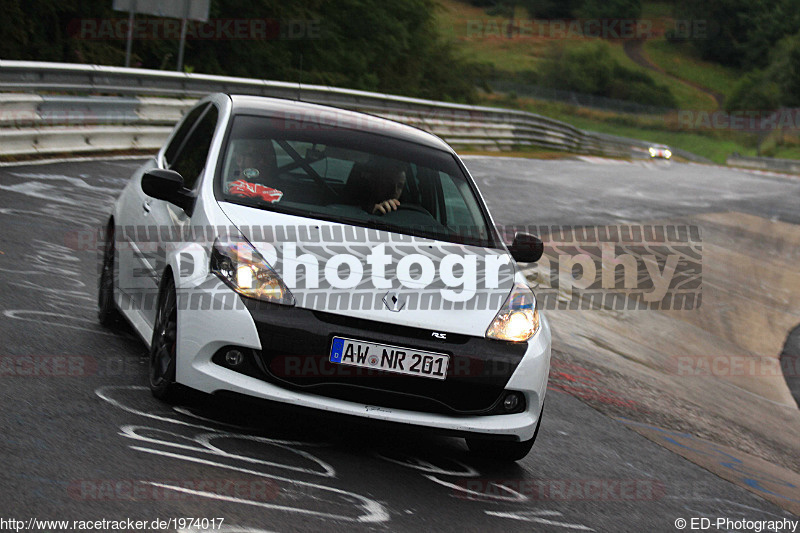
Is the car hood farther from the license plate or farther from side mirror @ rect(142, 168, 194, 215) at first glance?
side mirror @ rect(142, 168, 194, 215)

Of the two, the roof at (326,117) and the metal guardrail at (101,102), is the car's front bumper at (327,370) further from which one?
the metal guardrail at (101,102)

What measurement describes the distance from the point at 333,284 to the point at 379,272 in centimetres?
27

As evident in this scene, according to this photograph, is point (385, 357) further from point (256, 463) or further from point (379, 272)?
point (256, 463)

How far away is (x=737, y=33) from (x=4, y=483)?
150480mm

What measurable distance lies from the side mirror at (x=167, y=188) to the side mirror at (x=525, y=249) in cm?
182

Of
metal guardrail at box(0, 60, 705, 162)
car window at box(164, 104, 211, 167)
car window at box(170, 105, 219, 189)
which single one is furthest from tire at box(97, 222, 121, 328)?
metal guardrail at box(0, 60, 705, 162)

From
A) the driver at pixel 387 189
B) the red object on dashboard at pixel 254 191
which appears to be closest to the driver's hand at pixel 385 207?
the driver at pixel 387 189

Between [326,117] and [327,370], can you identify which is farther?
[326,117]

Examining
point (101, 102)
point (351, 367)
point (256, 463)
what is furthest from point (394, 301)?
point (101, 102)

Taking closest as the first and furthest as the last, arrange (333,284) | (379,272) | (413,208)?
1. (333,284)
2. (379,272)
3. (413,208)

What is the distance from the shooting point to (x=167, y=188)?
5805 mm

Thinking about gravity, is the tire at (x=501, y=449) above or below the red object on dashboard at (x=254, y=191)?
below

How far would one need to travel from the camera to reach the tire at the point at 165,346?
209 inches

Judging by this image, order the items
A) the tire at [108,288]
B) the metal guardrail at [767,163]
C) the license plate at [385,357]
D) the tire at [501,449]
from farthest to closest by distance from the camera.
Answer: the metal guardrail at [767,163]
the tire at [108,288]
the tire at [501,449]
the license plate at [385,357]
